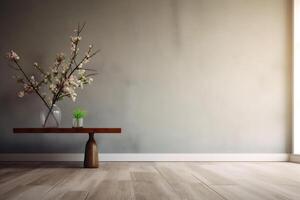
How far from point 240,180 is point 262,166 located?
108 centimetres

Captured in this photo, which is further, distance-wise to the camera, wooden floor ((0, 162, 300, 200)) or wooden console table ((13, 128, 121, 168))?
wooden console table ((13, 128, 121, 168))

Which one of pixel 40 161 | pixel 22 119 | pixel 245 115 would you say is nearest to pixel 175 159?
pixel 245 115

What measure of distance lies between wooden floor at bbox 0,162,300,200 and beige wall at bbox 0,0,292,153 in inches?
14.6

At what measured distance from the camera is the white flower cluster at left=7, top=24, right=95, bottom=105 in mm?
4094

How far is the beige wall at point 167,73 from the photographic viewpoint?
4.40 metres

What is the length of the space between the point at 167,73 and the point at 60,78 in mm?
1149

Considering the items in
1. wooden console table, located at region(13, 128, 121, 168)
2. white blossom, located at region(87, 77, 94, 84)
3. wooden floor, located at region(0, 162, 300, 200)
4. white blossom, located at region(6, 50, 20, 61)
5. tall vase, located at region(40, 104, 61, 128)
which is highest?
white blossom, located at region(6, 50, 20, 61)

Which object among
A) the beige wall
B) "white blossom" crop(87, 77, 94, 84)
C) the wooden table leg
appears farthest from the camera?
the beige wall

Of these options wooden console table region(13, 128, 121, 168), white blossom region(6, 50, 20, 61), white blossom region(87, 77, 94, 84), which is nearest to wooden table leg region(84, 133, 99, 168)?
wooden console table region(13, 128, 121, 168)

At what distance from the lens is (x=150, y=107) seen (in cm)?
443

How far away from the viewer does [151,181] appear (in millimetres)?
2906

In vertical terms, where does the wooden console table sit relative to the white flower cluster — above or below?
below

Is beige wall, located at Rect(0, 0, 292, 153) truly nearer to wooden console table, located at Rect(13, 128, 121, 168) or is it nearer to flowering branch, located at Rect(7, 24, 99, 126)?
flowering branch, located at Rect(7, 24, 99, 126)

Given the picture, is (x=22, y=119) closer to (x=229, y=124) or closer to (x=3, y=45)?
(x=3, y=45)
